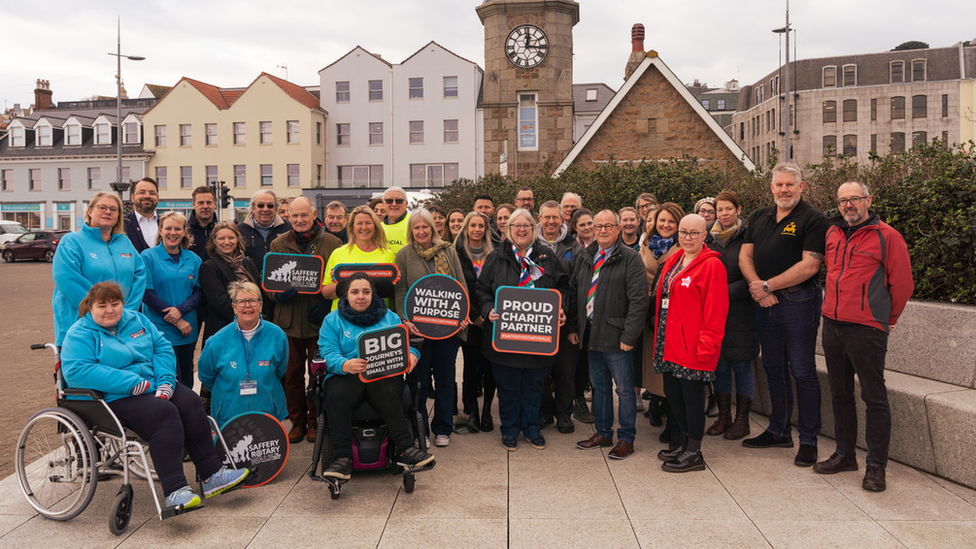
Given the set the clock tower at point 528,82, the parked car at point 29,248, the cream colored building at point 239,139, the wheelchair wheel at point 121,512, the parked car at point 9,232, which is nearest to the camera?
the wheelchair wheel at point 121,512

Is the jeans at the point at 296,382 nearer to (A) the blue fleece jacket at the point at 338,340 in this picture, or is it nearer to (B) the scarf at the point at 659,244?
(A) the blue fleece jacket at the point at 338,340

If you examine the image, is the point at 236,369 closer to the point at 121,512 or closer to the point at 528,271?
the point at 121,512

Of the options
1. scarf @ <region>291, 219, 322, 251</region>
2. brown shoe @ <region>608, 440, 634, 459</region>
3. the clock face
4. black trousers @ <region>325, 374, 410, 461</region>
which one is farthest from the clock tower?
black trousers @ <region>325, 374, 410, 461</region>

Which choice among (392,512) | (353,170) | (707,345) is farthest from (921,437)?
(353,170)

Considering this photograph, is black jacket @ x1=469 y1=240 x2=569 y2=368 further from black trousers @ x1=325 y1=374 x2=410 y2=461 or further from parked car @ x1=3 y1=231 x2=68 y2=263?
parked car @ x1=3 y1=231 x2=68 y2=263

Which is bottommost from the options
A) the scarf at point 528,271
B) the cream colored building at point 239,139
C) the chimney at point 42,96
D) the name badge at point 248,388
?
the name badge at point 248,388

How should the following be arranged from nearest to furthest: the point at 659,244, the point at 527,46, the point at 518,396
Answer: the point at 518,396, the point at 659,244, the point at 527,46

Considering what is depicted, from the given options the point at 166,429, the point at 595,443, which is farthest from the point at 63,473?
the point at 595,443

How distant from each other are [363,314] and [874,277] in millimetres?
3696

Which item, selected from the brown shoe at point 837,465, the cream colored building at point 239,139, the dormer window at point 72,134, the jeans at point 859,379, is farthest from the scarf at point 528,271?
the dormer window at point 72,134

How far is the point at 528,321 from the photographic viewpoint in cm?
562

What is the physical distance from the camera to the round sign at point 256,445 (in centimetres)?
488

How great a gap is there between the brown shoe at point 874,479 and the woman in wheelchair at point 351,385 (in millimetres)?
3112

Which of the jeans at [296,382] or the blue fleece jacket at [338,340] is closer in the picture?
the blue fleece jacket at [338,340]
